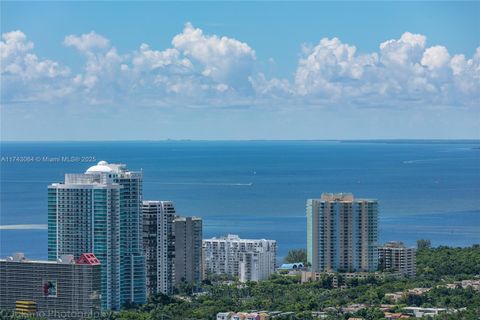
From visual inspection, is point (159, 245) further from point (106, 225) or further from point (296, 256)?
point (296, 256)

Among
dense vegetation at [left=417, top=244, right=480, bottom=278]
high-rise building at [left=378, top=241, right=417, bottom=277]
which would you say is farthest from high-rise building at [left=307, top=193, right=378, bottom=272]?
dense vegetation at [left=417, top=244, right=480, bottom=278]

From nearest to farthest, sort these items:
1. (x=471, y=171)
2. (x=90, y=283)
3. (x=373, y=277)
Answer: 1. (x=90, y=283)
2. (x=373, y=277)
3. (x=471, y=171)

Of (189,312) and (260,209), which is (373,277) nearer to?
(189,312)

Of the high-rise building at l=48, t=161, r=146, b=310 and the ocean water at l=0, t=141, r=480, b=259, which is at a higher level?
the high-rise building at l=48, t=161, r=146, b=310

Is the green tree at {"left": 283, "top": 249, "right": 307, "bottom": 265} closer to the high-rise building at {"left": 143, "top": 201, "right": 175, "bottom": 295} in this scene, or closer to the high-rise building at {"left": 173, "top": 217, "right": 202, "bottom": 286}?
the high-rise building at {"left": 173, "top": 217, "right": 202, "bottom": 286}

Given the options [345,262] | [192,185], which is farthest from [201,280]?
[192,185]

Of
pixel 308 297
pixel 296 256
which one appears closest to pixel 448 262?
pixel 296 256
